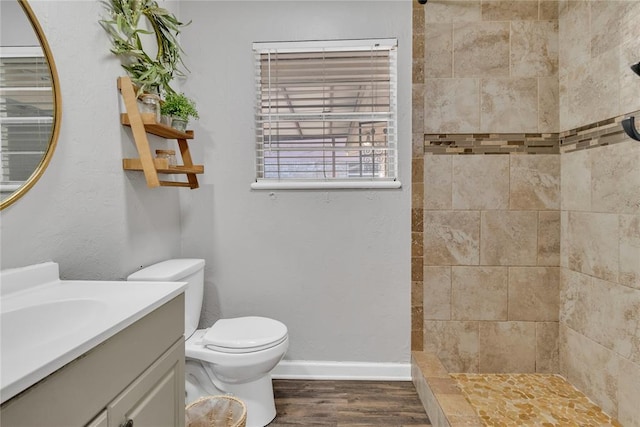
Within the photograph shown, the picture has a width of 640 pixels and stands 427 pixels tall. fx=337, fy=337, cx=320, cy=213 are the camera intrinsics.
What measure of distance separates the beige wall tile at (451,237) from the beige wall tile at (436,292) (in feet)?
→ 0.18

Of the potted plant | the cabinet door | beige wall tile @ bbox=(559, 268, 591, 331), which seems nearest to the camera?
the cabinet door

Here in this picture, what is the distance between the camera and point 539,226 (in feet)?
6.46

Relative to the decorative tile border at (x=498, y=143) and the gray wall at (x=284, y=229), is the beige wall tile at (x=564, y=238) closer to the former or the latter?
the decorative tile border at (x=498, y=143)

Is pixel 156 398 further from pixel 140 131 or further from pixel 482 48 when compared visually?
pixel 482 48

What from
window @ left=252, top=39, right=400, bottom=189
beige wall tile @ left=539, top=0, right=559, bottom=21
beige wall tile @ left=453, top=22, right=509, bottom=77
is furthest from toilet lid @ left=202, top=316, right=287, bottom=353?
beige wall tile @ left=539, top=0, right=559, bottom=21

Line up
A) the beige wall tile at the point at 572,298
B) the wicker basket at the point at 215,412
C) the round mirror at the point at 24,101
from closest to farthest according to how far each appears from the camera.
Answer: the round mirror at the point at 24,101 < the wicker basket at the point at 215,412 < the beige wall tile at the point at 572,298

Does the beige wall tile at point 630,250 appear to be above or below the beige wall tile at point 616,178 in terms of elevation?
below

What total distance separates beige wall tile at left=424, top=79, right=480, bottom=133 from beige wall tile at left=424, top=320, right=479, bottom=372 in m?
1.16

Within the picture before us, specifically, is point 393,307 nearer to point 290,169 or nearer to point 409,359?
point 409,359

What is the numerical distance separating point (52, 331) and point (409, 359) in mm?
1780

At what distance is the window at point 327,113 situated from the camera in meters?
2.00

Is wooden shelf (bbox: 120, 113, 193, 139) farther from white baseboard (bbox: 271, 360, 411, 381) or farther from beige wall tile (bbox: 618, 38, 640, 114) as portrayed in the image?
beige wall tile (bbox: 618, 38, 640, 114)

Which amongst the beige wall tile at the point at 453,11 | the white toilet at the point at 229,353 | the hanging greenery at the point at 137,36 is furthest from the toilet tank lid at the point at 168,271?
the beige wall tile at the point at 453,11

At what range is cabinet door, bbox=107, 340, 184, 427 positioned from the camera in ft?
2.65
